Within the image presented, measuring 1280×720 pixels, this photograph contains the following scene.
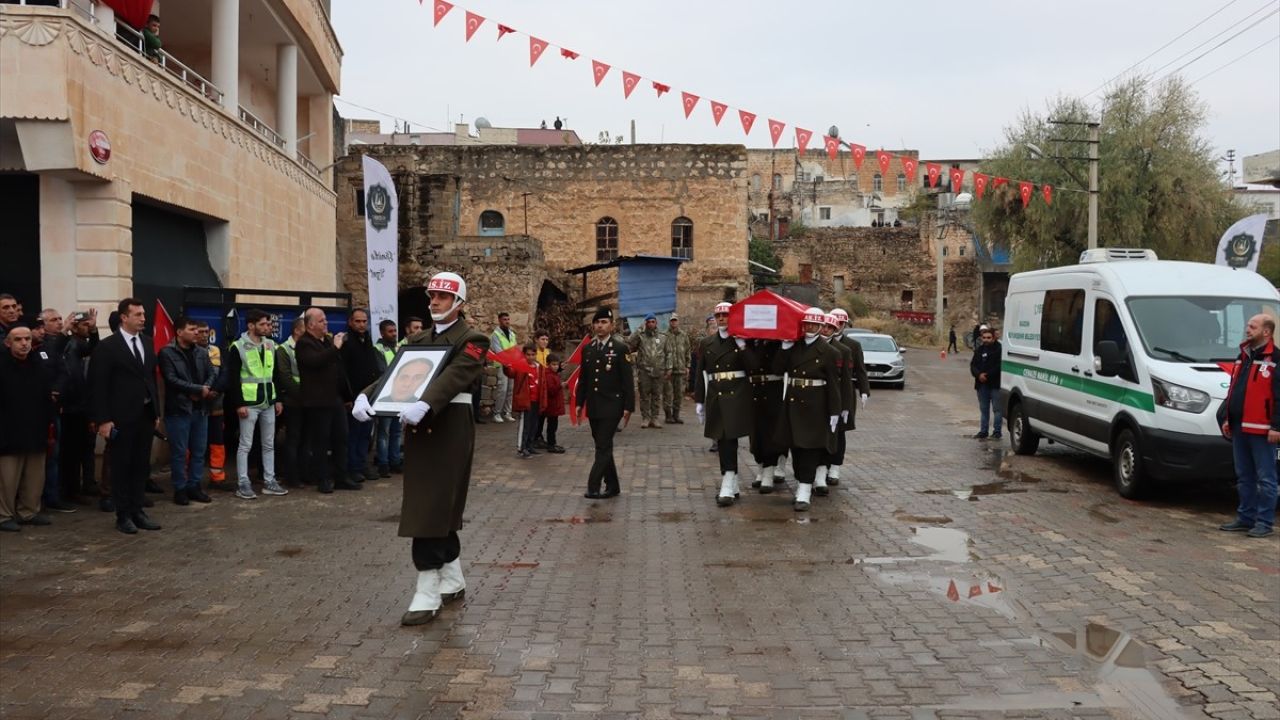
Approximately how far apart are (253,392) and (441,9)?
7693 mm

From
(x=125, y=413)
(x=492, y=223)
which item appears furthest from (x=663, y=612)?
(x=492, y=223)

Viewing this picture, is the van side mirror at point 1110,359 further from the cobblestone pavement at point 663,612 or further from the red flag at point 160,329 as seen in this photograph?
the red flag at point 160,329

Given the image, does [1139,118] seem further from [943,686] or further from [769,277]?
[943,686]

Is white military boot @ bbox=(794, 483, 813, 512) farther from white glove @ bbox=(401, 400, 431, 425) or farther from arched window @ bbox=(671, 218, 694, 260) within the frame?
arched window @ bbox=(671, 218, 694, 260)

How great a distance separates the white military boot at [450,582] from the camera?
22.3 ft

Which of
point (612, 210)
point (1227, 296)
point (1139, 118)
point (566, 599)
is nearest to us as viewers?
point (566, 599)

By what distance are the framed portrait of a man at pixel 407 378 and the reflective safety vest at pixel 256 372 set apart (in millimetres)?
4686

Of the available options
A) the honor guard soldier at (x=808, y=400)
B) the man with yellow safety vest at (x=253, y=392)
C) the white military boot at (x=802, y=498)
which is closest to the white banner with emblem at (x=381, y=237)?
the man with yellow safety vest at (x=253, y=392)

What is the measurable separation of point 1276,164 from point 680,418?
35.0m

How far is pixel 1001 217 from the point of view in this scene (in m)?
39.8

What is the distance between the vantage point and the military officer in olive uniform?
18.6 meters

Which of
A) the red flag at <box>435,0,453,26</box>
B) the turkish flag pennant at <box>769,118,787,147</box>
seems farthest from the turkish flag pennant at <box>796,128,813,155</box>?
the red flag at <box>435,0,453,26</box>

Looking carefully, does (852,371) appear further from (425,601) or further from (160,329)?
(160,329)

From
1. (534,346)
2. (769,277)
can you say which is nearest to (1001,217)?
(769,277)
